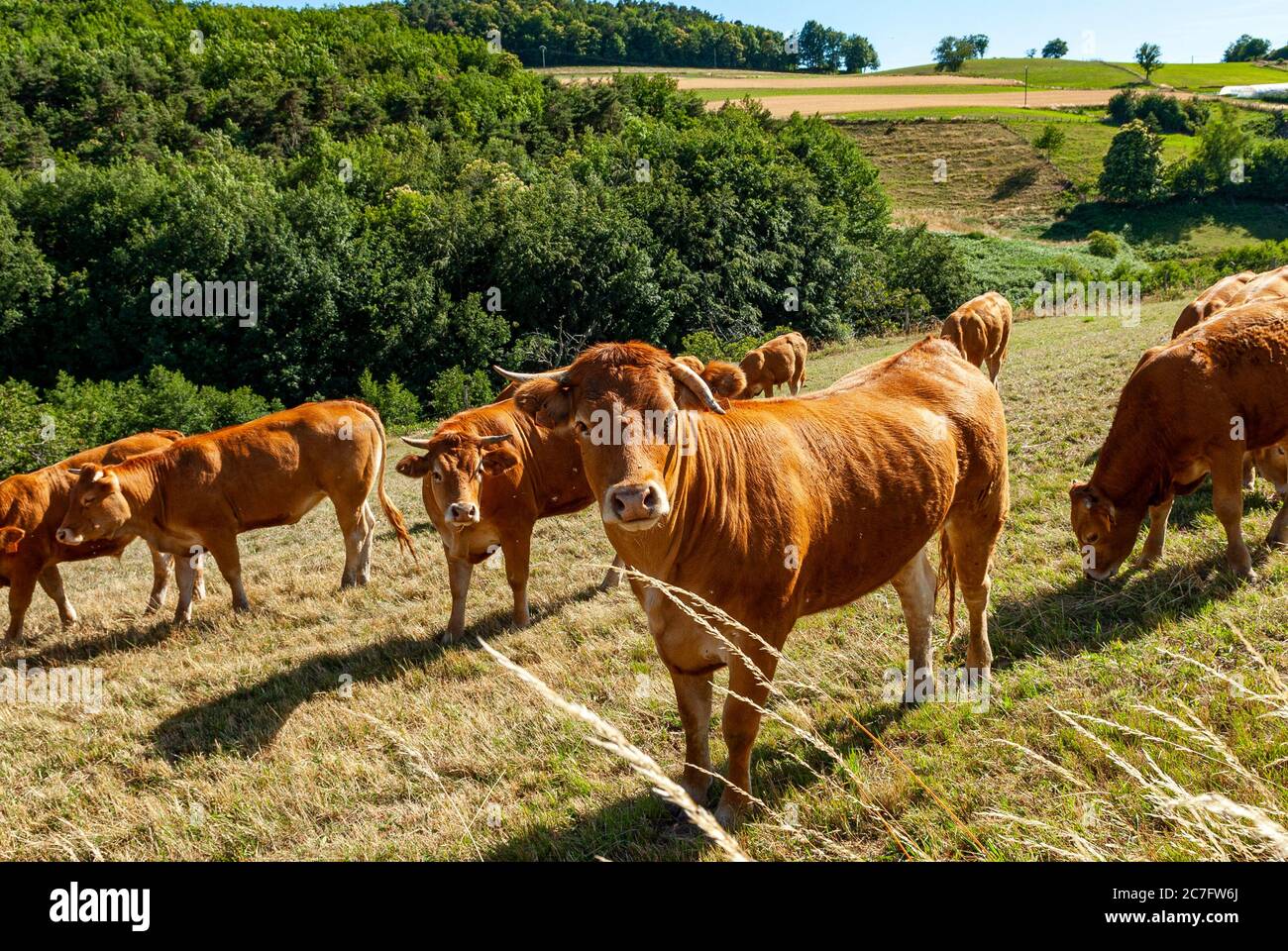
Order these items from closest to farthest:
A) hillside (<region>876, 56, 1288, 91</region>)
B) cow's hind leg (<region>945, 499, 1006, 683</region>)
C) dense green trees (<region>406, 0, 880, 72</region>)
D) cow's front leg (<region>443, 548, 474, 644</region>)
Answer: cow's hind leg (<region>945, 499, 1006, 683</region>) → cow's front leg (<region>443, 548, 474, 644</region>) → hillside (<region>876, 56, 1288, 91</region>) → dense green trees (<region>406, 0, 880, 72</region>)

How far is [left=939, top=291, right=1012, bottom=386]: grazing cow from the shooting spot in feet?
48.8

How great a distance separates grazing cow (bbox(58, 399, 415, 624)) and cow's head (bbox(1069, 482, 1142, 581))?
7556mm

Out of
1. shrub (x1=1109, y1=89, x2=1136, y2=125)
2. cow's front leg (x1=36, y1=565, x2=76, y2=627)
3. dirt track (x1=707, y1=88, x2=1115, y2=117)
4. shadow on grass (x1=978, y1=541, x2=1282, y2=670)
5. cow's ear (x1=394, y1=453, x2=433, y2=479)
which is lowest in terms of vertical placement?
cow's front leg (x1=36, y1=565, x2=76, y2=627)

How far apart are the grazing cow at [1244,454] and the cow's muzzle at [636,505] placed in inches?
191

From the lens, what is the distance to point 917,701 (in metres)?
5.13

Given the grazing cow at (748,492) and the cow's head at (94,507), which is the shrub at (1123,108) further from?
the cow's head at (94,507)

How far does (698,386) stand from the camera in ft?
13.6

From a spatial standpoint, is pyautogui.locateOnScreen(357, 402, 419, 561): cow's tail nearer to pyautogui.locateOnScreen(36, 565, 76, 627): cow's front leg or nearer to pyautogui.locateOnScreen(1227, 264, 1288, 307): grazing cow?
pyautogui.locateOnScreen(36, 565, 76, 627): cow's front leg

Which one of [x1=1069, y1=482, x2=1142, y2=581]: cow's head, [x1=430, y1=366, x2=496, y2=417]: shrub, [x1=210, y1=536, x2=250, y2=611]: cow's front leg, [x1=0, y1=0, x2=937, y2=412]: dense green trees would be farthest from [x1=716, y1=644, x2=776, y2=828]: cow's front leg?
[x1=0, y1=0, x2=937, y2=412]: dense green trees

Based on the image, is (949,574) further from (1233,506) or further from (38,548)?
(38,548)

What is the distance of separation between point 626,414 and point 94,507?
27.3 ft

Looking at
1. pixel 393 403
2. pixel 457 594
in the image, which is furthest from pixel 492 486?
pixel 393 403

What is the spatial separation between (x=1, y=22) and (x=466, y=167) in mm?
48847

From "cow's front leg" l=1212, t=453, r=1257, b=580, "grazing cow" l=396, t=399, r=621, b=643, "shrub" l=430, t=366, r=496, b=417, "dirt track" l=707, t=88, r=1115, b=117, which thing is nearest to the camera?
"cow's front leg" l=1212, t=453, r=1257, b=580
